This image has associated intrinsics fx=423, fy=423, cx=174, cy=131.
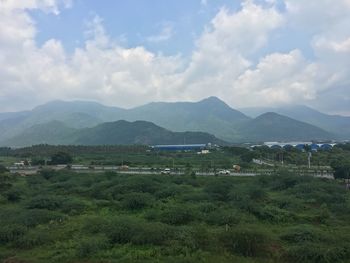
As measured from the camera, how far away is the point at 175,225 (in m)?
27.5

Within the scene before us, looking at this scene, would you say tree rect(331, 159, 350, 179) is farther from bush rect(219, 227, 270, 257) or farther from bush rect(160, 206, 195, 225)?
bush rect(219, 227, 270, 257)

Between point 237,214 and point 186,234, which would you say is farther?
point 237,214

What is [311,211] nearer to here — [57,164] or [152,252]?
[152,252]

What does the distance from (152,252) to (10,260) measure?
7.06 metres

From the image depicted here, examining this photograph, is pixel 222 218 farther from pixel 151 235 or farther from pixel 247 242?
pixel 151 235

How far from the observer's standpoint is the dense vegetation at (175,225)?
21.7 metres

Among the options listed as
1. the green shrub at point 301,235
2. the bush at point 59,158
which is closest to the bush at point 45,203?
the green shrub at point 301,235

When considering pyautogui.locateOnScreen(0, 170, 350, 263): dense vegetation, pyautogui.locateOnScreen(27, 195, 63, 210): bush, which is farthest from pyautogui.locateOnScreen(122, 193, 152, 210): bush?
pyautogui.locateOnScreen(27, 195, 63, 210): bush

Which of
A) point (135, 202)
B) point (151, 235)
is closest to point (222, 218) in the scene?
point (151, 235)

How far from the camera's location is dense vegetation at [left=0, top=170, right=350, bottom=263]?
2173cm

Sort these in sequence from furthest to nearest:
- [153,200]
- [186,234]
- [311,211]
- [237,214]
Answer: [153,200], [311,211], [237,214], [186,234]

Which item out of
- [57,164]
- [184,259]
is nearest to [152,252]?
[184,259]

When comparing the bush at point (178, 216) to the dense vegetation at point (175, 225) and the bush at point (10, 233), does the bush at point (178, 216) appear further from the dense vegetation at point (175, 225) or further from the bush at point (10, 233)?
the bush at point (10, 233)

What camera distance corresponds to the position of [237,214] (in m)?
29.3
